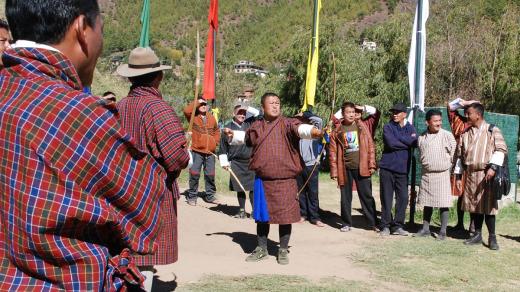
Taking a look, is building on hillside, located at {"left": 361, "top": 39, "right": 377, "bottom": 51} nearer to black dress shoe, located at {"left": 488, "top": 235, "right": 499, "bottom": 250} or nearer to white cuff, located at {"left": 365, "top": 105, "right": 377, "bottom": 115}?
white cuff, located at {"left": 365, "top": 105, "right": 377, "bottom": 115}

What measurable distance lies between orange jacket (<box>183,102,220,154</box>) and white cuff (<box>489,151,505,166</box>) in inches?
163

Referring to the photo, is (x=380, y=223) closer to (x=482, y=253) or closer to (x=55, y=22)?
(x=482, y=253)

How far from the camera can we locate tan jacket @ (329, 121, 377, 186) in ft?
24.1

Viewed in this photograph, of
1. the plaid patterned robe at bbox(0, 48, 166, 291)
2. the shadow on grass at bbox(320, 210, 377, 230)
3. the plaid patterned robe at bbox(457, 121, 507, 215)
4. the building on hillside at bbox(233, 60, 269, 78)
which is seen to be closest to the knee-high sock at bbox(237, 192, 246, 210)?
the shadow on grass at bbox(320, 210, 377, 230)

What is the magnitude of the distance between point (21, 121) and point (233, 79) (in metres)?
30.3

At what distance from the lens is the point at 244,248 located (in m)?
6.27

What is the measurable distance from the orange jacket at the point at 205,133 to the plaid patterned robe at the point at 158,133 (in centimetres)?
476

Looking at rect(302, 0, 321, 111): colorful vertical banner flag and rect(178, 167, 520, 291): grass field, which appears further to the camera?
rect(302, 0, 321, 111): colorful vertical banner flag

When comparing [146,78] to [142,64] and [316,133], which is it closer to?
[142,64]

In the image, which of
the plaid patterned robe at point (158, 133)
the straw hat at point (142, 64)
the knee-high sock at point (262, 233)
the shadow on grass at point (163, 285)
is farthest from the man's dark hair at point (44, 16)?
the knee-high sock at point (262, 233)

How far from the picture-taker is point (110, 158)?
1.25 m

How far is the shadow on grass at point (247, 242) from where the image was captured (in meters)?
6.22

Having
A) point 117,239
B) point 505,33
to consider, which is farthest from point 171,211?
point 505,33

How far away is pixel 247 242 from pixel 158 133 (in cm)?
347
